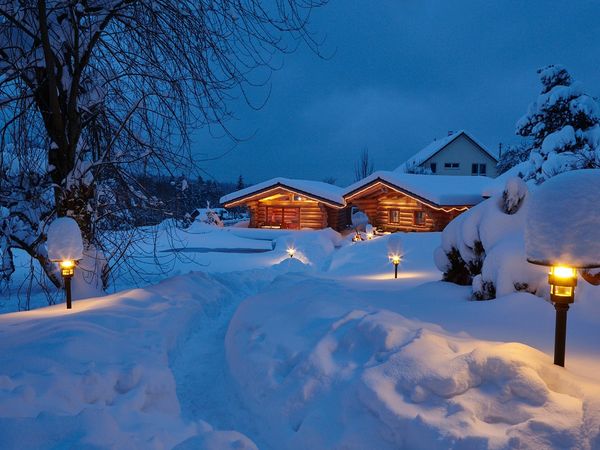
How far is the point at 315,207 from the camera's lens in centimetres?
2628

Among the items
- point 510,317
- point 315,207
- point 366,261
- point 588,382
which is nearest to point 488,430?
point 588,382

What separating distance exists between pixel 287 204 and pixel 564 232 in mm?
23761

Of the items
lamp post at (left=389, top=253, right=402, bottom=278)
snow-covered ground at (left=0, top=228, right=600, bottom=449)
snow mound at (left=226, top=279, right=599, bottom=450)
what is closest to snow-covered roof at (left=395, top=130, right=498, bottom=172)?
lamp post at (left=389, top=253, right=402, bottom=278)

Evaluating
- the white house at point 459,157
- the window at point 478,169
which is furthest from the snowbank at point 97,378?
the window at point 478,169

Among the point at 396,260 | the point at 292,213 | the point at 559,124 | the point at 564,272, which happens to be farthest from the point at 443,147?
the point at 564,272

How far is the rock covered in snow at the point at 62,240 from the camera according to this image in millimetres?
5887

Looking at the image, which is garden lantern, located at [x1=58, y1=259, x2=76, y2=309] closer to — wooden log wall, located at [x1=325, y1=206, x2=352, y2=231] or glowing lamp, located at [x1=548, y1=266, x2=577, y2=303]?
glowing lamp, located at [x1=548, y1=266, x2=577, y2=303]

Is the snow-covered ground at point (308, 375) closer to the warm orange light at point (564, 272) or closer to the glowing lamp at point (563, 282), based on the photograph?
the glowing lamp at point (563, 282)

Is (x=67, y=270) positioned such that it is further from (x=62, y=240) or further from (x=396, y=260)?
(x=396, y=260)

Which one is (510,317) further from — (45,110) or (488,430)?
(45,110)

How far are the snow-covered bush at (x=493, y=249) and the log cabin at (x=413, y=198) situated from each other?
12966 millimetres

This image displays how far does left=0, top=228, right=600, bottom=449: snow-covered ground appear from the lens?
2.63 meters

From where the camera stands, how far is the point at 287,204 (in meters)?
26.7

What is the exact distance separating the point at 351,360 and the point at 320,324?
108 cm
